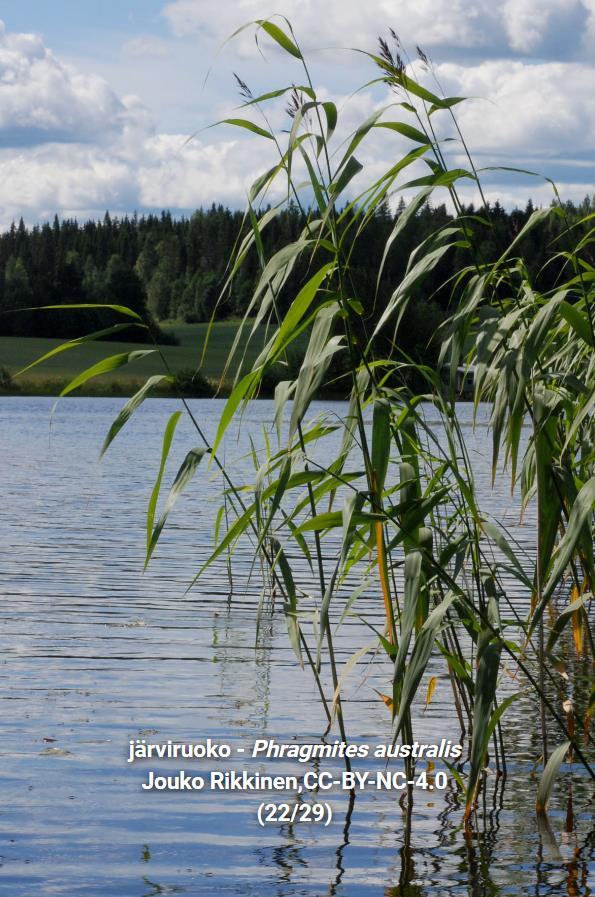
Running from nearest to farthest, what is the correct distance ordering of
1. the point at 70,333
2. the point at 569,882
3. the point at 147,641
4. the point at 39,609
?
the point at 569,882 → the point at 147,641 → the point at 39,609 → the point at 70,333

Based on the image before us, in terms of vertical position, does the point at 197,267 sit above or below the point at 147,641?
above

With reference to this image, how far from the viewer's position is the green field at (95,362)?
249 ft

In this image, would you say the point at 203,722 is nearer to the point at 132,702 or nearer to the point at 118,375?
the point at 132,702

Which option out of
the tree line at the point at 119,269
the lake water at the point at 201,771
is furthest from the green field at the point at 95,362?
the lake water at the point at 201,771

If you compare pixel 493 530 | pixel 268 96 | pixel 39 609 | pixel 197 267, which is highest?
pixel 197 267

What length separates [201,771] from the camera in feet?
20.3

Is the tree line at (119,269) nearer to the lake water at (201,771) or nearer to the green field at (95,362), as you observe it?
the green field at (95,362)

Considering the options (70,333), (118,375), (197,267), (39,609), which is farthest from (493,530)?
(197,267)

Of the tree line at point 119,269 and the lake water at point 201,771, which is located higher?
the tree line at point 119,269

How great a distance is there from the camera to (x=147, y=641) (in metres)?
9.27

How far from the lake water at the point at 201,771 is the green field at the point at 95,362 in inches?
1926

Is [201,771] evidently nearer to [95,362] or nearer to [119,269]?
[95,362]

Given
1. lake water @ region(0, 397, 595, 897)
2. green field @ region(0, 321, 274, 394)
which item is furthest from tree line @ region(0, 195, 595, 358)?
lake water @ region(0, 397, 595, 897)

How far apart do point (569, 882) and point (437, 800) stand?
3.59 feet
